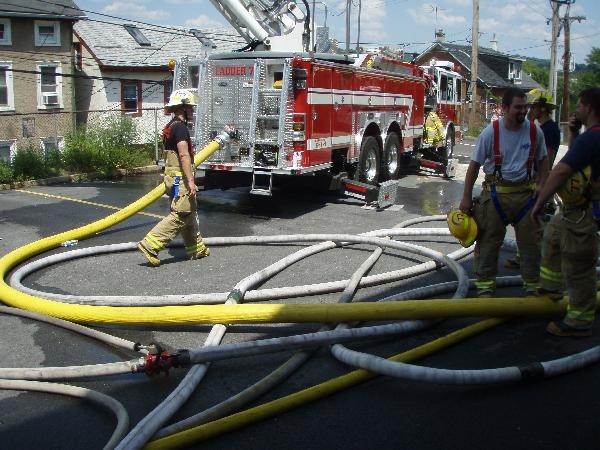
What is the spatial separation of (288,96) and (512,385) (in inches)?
230

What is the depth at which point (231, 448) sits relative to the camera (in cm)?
324

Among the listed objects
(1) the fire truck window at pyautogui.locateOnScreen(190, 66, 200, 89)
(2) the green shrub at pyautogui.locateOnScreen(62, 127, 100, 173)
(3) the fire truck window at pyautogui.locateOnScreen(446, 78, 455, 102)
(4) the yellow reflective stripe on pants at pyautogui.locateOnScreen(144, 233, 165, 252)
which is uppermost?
(3) the fire truck window at pyautogui.locateOnScreen(446, 78, 455, 102)

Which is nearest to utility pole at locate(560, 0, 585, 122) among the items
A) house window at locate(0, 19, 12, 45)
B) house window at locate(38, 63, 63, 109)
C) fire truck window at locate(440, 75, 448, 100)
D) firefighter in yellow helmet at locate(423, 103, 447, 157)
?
fire truck window at locate(440, 75, 448, 100)

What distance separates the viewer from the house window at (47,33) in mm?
25781

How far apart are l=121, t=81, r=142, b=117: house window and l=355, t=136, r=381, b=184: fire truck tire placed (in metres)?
20.7

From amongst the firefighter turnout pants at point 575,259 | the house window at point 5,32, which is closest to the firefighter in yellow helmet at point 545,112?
the firefighter turnout pants at point 575,259

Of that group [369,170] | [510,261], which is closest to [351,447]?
[510,261]

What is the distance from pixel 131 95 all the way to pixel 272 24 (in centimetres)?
2093

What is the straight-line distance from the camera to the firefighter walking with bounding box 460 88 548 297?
5148mm

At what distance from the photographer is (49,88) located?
26266mm

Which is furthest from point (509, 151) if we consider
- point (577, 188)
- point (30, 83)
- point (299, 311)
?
point (30, 83)

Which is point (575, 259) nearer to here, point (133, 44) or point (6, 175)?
point (6, 175)

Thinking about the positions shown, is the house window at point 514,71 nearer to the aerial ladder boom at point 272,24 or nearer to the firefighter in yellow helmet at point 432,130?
the firefighter in yellow helmet at point 432,130

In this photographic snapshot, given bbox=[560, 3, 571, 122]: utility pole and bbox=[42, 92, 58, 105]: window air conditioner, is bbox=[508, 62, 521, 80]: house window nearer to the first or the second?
bbox=[560, 3, 571, 122]: utility pole
